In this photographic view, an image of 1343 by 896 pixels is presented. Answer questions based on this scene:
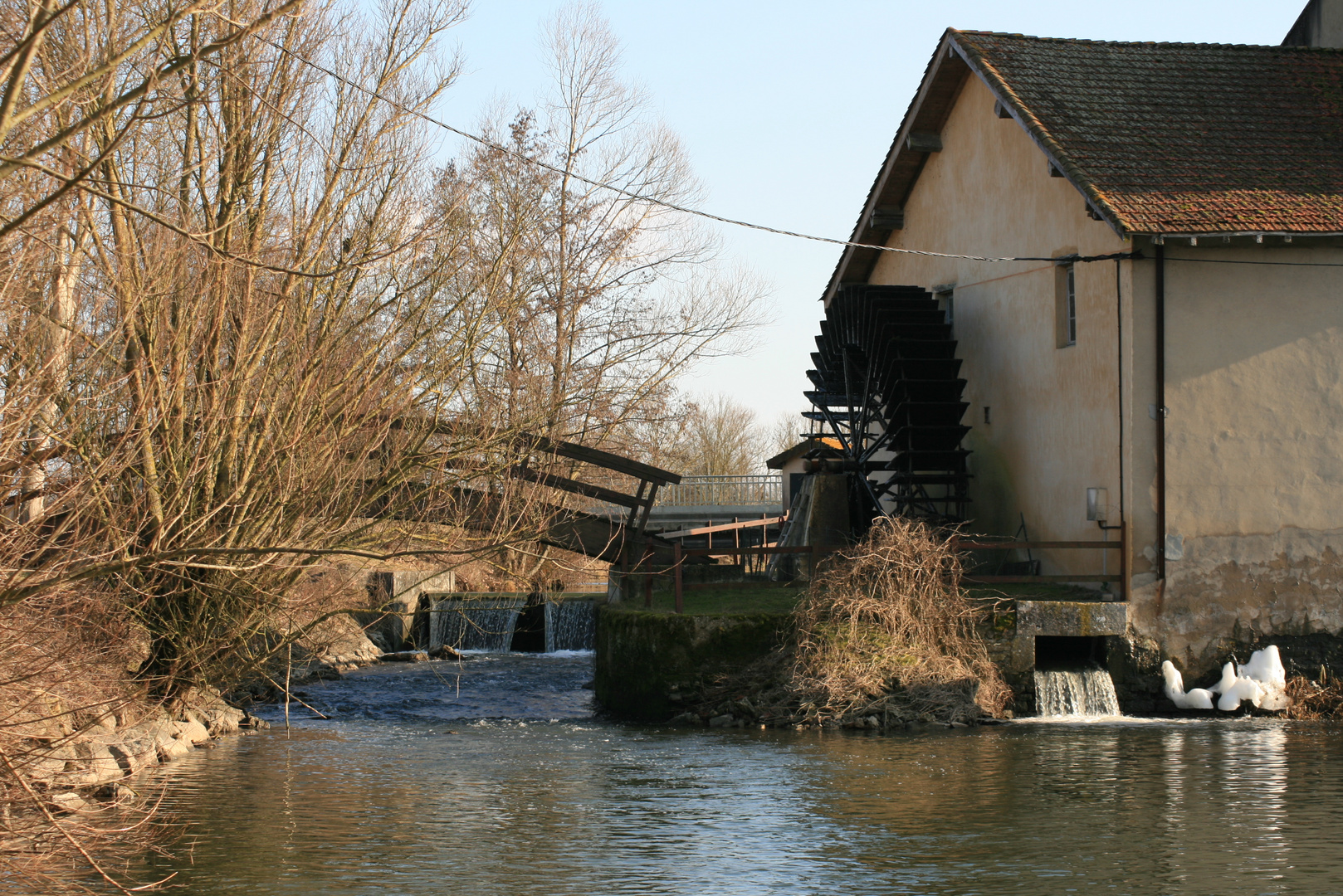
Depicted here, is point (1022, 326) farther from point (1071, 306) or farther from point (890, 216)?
point (890, 216)

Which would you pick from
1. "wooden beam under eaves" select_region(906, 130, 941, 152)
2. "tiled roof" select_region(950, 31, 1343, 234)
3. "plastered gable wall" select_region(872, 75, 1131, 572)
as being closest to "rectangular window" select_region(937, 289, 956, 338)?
"plastered gable wall" select_region(872, 75, 1131, 572)

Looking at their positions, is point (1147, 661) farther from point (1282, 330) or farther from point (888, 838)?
point (888, 838)

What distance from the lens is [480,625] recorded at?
79.8 ft

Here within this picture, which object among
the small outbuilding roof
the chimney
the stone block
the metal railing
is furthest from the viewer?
the metal railing

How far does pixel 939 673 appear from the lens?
14.3 m

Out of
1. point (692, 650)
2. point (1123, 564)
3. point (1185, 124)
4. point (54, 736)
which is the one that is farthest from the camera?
point (1185, 124)

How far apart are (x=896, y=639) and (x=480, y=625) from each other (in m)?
11.5

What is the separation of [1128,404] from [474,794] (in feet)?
27.8

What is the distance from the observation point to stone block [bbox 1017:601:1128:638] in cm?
1445

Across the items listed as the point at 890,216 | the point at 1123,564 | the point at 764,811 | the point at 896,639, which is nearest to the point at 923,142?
the point at 890,216

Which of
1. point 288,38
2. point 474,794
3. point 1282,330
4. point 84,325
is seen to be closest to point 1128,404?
point 1282,330

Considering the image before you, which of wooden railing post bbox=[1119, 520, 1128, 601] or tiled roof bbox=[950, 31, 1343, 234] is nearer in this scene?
wooden railing post bbox=[1119, 520, 1128, 601]

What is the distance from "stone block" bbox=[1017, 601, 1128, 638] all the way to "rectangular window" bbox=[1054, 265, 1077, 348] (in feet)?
12.3

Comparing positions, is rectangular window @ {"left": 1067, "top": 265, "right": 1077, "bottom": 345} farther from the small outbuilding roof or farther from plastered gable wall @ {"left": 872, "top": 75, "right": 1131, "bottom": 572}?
the small outbuilding roof
